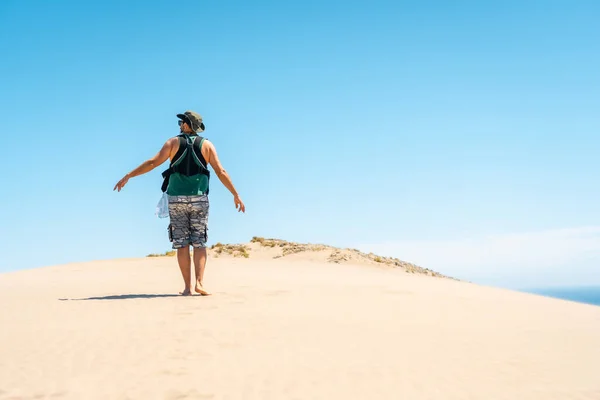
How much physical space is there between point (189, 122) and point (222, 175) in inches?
34.7

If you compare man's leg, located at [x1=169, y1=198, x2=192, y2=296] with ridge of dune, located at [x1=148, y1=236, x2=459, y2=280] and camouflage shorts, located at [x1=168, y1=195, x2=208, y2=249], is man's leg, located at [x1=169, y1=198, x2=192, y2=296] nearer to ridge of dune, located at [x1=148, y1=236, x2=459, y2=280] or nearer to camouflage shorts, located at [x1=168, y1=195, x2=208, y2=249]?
camouflage shorts, located at [x1=168, y1=195, x2=208, y2=249]

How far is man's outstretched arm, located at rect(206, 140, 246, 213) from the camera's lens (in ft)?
25.2

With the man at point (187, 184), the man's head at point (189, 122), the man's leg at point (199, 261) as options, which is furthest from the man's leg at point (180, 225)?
the man's head at point (189, 122)

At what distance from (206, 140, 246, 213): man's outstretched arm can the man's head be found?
10.9 inches

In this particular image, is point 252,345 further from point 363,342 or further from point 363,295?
point 363,295

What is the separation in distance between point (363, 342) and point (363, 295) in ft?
10.4

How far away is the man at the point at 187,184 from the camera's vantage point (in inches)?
294

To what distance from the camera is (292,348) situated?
4.55 meters

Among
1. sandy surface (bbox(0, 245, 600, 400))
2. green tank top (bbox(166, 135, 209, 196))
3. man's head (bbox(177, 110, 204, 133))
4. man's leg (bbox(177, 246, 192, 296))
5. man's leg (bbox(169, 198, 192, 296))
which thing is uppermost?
man's head (bbox(177, 110, 204, 133))

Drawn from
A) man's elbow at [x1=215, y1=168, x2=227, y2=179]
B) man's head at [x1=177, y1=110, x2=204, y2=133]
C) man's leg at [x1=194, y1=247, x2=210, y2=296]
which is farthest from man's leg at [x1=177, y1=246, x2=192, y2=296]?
man's head at [x1=177, y1=110, x2=204, y2=133]

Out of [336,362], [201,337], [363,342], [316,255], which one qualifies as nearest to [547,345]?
[363,342]

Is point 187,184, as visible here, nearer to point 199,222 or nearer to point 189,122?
point 199,222

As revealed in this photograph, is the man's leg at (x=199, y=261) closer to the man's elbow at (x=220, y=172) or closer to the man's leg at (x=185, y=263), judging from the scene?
the man's leg at (x=185, y=263)

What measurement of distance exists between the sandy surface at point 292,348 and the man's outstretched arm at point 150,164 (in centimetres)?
165
